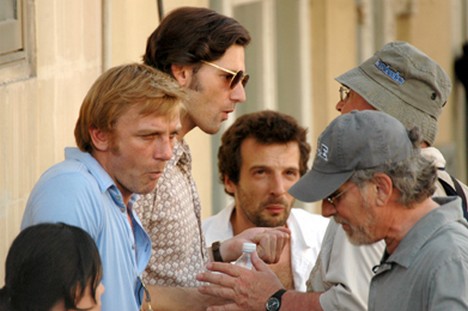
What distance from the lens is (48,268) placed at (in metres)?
4.12

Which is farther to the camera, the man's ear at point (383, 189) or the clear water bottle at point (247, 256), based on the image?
the clear water bottle at point (247, 256)

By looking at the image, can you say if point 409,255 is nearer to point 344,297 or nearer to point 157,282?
point 344,297

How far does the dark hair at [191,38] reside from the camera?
5.81m

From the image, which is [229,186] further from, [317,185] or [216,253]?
[317,185]

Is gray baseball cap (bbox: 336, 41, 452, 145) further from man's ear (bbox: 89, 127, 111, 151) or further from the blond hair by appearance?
man's ear (bbox: 89, 127, 111, 151)

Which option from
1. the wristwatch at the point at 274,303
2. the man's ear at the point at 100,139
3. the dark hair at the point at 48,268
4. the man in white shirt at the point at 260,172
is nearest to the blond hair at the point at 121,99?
the man's ear at the point at 100,139

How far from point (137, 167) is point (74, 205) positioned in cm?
40

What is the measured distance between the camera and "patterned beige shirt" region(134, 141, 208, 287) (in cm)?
557

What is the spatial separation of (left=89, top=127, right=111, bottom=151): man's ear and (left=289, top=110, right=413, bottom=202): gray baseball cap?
26.5 inches

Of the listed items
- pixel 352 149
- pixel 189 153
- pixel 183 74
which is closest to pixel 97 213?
pixel 352 149

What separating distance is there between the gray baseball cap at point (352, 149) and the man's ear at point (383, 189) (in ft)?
0.14

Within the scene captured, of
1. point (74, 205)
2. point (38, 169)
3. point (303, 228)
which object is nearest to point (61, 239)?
point (74, 205)

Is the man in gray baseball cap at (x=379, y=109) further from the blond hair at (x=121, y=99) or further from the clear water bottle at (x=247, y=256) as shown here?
the blond hair at (x=121, y=99)

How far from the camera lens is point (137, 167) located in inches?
201
